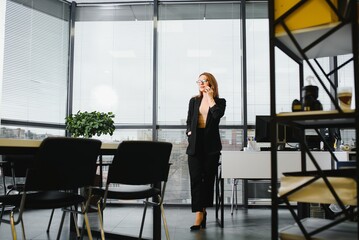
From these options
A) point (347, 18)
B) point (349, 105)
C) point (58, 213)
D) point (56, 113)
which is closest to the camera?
point (347, 18)

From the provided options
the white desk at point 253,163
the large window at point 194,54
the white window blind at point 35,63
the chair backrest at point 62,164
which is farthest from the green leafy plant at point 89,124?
the large window at point 194,54

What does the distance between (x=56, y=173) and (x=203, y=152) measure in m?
1.76

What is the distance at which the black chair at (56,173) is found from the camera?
168cm

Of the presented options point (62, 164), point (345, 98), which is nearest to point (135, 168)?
point (62, 164)

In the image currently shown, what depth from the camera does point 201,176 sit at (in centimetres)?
326

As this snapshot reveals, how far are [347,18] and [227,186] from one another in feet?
12.4

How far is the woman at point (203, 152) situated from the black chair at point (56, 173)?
144 centimetres

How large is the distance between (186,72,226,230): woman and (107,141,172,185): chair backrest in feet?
3.41

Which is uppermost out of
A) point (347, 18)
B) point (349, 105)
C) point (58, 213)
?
point (347, 18)

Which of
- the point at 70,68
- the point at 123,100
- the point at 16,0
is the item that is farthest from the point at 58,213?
the point at 16,0

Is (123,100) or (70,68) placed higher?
(70,68)

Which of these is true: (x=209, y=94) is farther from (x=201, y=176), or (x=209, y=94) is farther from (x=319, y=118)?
(x=319, y=118)

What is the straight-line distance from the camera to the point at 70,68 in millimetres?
5055

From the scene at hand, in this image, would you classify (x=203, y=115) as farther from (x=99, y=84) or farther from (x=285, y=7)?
(x=99, y=84)
